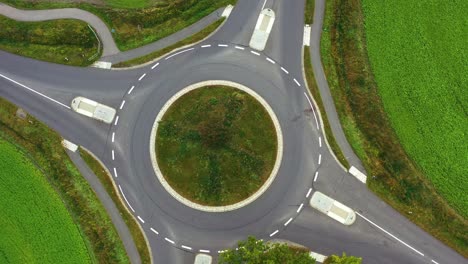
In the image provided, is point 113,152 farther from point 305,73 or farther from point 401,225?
point 401,225

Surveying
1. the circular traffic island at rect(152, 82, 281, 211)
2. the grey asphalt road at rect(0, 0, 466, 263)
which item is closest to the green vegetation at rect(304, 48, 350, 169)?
the grey asphalt road at rect(0, 0, 466, 263)

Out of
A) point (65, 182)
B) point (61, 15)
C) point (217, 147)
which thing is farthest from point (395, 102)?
point (61, 15)

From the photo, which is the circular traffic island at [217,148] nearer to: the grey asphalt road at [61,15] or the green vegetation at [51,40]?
the grey asphalt road at [61,15]

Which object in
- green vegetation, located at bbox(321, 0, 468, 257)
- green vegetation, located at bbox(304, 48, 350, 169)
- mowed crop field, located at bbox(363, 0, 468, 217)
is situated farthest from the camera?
green vegetation, located at bbox(304, 48, 350, 169)

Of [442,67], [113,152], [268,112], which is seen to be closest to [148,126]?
[113,152]

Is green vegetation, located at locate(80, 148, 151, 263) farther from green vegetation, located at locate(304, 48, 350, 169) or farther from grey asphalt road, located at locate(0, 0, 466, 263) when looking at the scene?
green vegetation, located at locate(304, 48, 350, 169)

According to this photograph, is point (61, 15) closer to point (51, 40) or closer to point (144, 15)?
point (51, 40)

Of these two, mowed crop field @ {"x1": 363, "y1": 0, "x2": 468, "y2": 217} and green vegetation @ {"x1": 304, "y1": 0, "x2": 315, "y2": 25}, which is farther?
green vegetation @ {"x1": 304, "y1": 0, "x2": 315, "y2": 25}
